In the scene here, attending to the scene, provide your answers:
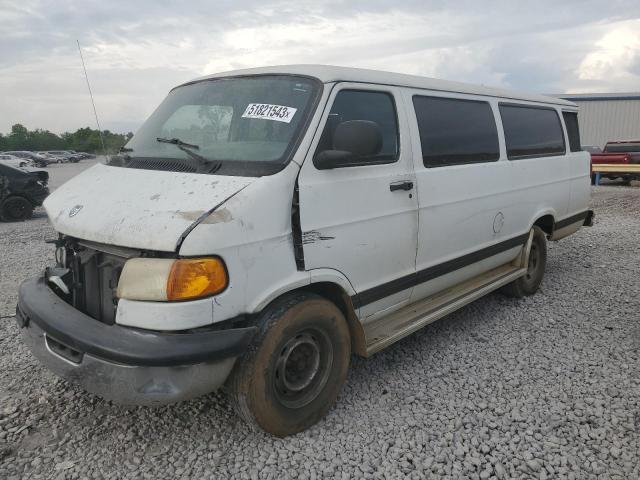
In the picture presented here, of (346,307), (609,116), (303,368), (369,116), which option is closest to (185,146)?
(369,116)

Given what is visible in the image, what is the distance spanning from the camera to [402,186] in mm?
3311

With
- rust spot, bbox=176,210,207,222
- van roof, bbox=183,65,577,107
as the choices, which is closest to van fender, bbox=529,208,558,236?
van roof, bbox=183,65,577,107

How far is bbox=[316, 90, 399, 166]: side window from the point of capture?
2.95 meters

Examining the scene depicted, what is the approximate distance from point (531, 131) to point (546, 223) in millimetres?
1112

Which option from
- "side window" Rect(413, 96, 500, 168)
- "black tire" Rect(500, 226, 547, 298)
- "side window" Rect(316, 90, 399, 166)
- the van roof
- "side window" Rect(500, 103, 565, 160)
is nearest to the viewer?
"side window" Rect(316, 90, 399, 166)

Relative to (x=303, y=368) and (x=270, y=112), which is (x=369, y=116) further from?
(x=303, y=368)

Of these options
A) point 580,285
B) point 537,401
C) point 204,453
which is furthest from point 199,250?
point 580,285

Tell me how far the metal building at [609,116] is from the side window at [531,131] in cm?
2712

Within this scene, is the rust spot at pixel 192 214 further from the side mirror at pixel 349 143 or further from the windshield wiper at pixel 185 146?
the side mirror at pixel 349 143

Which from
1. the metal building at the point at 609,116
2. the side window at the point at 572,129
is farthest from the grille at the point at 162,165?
the metal building at the point at 609,116

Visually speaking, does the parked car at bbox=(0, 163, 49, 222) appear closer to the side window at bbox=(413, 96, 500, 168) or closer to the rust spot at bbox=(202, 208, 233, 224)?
the side window at bbox=(413, 96, 500, 168)

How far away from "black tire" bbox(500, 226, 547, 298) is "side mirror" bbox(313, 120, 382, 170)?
3063mm

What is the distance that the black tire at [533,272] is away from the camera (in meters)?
5.18

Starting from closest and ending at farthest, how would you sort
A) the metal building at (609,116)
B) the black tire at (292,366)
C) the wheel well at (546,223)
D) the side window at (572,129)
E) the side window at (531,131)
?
the black tire at (292,366) < the side window at (531,131) < the wheel well at (546,223) < the side window at (572,129) < the metal building at (609,116)
